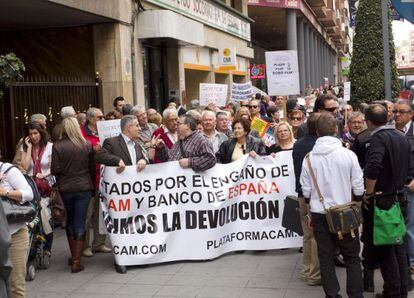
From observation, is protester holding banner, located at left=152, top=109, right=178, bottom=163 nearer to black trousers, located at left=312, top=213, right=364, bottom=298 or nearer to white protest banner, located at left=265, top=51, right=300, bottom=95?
black trousers, located at left=312, top=213, right=364, bottom=298

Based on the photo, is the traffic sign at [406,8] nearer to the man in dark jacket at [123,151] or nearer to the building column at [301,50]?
the man in dark jacket at [123,151]

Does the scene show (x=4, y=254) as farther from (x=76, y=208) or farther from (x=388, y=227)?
(x=388, y=227)

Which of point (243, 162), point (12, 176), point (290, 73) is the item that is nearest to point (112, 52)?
point (290, 73)

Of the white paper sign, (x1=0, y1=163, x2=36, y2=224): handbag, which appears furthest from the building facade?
(x1=0, y1=163, x2=36, y2=224): handbag

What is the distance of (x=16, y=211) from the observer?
4824mm

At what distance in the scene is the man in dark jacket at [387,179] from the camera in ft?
17.3

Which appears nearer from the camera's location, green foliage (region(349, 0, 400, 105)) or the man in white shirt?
the man in white shirt

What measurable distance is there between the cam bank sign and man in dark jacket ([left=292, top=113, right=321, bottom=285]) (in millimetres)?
10624

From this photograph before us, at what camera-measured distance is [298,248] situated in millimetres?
7648

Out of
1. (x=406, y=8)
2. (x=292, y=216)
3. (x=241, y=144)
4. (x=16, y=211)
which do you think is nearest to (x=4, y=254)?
(x=16, y=211)

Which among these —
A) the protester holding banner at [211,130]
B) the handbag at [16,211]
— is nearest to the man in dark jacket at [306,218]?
the protester holding banner at [211,130]

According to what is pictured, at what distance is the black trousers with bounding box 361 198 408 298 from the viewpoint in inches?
207

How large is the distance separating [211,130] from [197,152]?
4.29ft

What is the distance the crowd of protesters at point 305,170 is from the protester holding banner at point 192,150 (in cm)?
1
